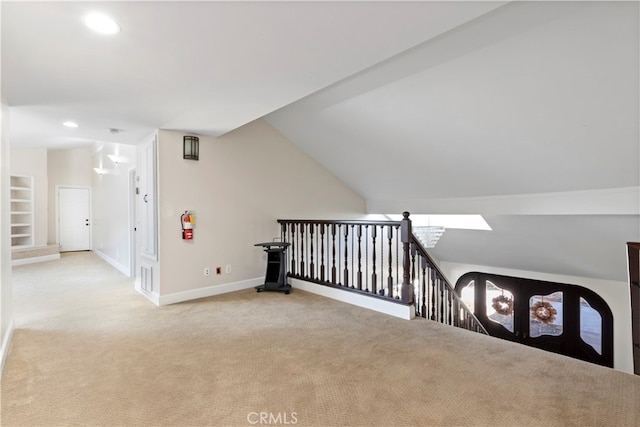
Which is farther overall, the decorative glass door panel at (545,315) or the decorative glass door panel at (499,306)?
the decorative glass door panel at (499,306)

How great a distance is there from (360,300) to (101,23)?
10.8 feet

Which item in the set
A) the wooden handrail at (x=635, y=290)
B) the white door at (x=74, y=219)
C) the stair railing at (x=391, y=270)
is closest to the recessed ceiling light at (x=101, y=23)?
the stair railing at (x=391, y=270)

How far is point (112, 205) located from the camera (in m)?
6.96

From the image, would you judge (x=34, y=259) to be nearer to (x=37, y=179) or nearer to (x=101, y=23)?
(x=37, y=179)

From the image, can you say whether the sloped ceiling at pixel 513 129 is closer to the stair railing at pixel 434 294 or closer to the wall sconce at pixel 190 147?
the wall sconce at pixel 190 147

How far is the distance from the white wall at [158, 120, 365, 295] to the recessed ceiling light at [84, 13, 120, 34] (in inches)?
86.7

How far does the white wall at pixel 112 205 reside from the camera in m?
5.91

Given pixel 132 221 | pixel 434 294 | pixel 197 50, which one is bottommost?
pixel 434 294

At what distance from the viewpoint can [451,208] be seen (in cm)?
520

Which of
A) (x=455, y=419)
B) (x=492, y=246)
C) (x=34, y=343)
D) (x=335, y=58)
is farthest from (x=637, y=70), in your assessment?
(x=34, y=343)

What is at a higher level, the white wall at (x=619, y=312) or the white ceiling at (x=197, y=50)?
the white ceiling at (x=197, y=50)

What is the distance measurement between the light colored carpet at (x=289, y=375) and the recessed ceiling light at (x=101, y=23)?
2.12 m

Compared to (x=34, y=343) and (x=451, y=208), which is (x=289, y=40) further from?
(x=451, y=208)

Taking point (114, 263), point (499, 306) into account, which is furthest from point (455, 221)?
point (114, 263)
